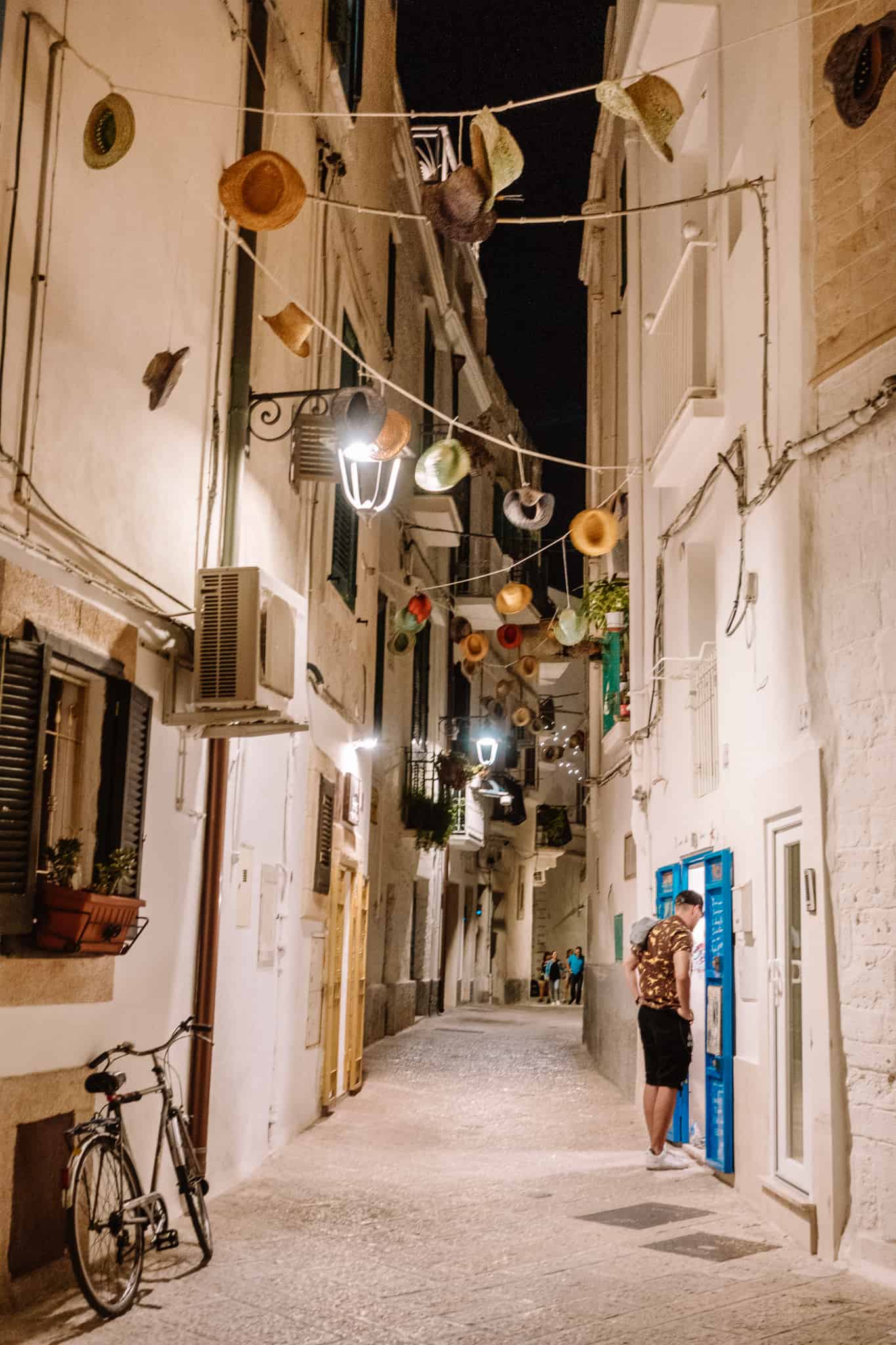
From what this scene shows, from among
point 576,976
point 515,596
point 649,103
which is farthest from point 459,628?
point 649,103

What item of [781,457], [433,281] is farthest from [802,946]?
[433,281]

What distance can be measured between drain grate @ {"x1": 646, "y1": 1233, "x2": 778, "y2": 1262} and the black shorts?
7.18 ft

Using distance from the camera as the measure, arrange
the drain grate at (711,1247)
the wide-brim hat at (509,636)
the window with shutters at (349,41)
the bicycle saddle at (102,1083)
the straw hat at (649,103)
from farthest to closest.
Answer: the wide-brim hat at (509,636)
the window with shutters at (349,41)
the drain grate at (711,1247)
the straw hat at (649,103)
the bicycle saddle at (102,1083)

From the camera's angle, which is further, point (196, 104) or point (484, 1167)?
point (484, 1167)

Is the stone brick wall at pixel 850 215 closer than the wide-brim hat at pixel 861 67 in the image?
No

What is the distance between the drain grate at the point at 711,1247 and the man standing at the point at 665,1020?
2210mm

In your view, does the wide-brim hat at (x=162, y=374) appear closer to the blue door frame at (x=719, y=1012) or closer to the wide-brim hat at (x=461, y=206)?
the wide-brim hat at (x=461, y=206)

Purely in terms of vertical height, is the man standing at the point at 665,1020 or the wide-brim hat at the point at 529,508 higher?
the wide-brim hat at the point at 529,508

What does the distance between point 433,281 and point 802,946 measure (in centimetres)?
2069

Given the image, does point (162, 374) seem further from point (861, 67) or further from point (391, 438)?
point (861, 67)

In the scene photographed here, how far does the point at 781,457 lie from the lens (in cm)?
853

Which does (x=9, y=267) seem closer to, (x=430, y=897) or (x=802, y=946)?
(x=802, y=946)

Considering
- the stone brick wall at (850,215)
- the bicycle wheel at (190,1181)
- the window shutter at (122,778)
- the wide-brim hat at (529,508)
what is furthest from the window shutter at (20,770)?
the wide-brim hat at (529,508)

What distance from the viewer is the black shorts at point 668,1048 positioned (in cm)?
1026
